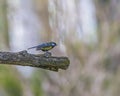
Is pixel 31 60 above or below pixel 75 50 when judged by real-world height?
above

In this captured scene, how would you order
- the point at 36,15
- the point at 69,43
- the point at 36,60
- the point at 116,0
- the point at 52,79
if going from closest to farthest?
the point at 36,60 → the point at 69,43 → the point at 52,79 → the point at 116,0 → the point at 36,15

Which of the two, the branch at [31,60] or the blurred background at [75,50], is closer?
the branch at [31,60]

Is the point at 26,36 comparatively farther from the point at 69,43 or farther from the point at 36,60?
the point at 36,60

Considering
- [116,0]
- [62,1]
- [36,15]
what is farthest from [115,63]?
[62,1]

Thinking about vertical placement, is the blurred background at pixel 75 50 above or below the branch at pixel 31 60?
below
